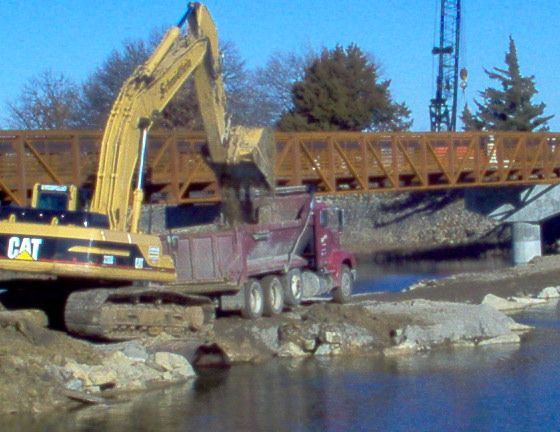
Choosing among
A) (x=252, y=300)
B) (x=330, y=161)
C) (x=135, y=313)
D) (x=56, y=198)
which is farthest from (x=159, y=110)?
(x=330, y=161)

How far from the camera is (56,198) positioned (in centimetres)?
2202

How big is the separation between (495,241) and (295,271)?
133ft

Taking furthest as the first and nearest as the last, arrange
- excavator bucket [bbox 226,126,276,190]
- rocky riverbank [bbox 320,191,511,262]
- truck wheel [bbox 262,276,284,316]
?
rocky riverbank [bbox 320,191,511,262] → excavator bucket [bbox 226,126,276,190] → truck wheel [bbox 262,276,284,316]

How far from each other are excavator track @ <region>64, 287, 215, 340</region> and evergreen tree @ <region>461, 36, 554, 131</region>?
61489 mm

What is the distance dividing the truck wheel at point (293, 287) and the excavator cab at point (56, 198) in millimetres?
6062

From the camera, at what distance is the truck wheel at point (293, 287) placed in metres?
26.2

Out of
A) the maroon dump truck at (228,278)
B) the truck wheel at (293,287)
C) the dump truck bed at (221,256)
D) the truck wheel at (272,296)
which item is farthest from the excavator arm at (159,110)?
the truck wheel at (272,296)

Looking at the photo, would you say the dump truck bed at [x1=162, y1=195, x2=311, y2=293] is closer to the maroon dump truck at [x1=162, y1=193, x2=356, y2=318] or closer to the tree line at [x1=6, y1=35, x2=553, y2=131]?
the maroon dump truck at [x1=162, y1=193, x2=356, y2=318]

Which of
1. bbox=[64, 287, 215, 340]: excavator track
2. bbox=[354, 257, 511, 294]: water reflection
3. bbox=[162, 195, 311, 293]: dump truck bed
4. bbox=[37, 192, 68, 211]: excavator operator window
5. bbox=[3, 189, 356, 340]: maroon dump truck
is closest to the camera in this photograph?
bbox=[64, 287, 215, 340]: excavator track

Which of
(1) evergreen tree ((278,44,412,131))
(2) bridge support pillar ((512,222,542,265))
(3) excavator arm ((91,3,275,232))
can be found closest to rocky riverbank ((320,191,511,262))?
(1) evergreen tree ((278,44,412,131))

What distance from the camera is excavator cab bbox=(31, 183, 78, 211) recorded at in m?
21.8

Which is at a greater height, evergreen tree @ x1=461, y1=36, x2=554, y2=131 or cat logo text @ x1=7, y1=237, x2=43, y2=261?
evergreen tree @ x1=461, y1=36, x2=554, y2=131

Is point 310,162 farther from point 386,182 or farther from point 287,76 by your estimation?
point 287,76

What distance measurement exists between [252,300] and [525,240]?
32.2 m
